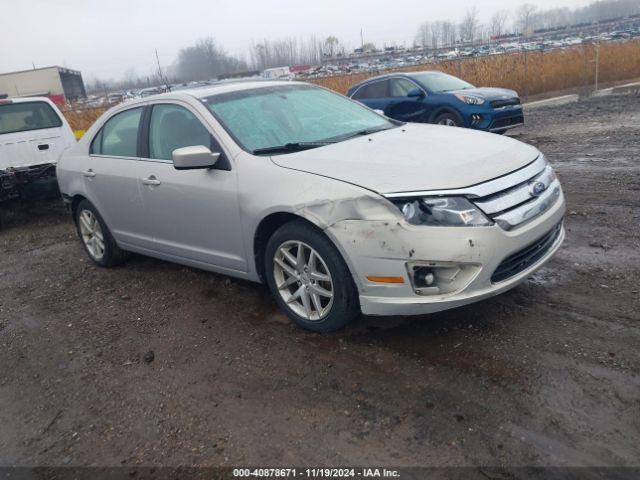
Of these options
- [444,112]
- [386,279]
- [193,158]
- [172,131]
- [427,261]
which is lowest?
[444,112]

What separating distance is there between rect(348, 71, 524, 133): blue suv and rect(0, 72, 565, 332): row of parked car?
20.1ft

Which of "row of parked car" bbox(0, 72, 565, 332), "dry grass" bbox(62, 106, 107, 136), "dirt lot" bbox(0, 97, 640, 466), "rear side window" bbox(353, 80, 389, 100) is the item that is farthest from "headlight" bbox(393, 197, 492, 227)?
"dry grass" bbox(62, 106, 107, 136)

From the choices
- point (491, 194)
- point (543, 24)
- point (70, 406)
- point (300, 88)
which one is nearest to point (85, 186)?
point (300, 88)

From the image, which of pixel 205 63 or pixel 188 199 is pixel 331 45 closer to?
pixel 205 63

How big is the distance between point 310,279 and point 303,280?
0.06 metres

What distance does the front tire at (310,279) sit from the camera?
3.39 metres

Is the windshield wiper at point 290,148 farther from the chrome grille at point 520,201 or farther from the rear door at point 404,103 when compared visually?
the rear door at point 404,103

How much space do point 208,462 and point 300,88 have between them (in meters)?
3.35

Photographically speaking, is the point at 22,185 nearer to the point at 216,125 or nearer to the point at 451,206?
the point at 216,125

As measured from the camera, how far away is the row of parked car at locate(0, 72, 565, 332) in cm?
312

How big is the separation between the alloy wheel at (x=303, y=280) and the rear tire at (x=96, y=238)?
8.16 ft

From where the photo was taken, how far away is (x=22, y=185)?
8227 millimetres

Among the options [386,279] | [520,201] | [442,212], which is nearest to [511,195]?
[520,201]

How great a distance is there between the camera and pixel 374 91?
11945mm
